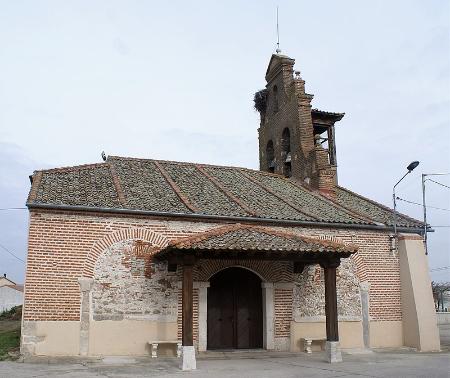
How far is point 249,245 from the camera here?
436 inches

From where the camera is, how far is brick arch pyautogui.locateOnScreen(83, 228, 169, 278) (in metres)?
11.9

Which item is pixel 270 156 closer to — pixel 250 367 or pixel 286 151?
pixel 286 151

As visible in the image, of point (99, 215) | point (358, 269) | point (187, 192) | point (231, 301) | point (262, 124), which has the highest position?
point (262, 124)

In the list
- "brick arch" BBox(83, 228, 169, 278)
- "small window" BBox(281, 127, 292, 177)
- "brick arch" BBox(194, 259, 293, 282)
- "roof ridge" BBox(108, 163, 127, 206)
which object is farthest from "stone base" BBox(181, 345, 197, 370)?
"small window" BBox(281, 127, 292, 177)

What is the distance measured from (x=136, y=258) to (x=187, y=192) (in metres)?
2.94

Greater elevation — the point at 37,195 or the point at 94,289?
the point at 37,195

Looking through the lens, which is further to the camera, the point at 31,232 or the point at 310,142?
the point at 310,142

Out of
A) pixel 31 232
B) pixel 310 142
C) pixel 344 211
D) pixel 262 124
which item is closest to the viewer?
pixel 31 232

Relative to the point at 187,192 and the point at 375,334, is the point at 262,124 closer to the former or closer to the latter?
the point at 187,192

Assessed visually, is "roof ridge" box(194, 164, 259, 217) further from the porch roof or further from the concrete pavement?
the concrete pavement

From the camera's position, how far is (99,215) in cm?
1213

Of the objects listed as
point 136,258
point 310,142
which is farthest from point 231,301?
point 310,142

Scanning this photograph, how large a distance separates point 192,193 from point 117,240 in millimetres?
3051

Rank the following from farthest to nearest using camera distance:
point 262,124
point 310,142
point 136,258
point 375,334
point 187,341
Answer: point 262,124, point 310,142, point 375,334, point 136,258, point 187,341
